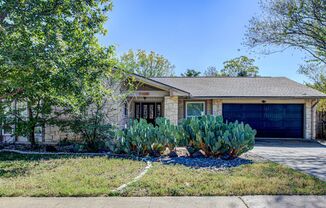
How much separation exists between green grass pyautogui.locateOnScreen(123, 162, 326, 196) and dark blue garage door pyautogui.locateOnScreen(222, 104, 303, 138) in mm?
9419

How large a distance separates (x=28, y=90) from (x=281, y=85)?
16.2 meters

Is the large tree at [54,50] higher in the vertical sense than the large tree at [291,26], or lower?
lower

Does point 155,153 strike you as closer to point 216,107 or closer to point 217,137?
point 217,137

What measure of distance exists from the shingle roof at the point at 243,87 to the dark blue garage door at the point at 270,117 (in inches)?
33.6

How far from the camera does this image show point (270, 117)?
17.5 metres

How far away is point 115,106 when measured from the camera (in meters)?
13.5

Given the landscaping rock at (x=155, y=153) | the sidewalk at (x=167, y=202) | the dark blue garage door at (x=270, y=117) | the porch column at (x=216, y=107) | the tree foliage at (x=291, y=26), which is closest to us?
the sidewalk at (x=167, y=202)

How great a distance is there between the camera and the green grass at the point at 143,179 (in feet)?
19.5

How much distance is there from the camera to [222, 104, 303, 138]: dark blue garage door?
17.4 m

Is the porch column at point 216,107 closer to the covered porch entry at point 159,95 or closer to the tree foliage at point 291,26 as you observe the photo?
the covered porch entry at point 159,95

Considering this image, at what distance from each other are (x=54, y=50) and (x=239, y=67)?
4217 centimetres

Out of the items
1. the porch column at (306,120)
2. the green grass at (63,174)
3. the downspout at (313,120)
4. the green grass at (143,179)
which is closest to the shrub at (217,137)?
the green grass at (143,179)

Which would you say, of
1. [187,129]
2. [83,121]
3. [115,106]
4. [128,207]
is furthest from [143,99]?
[128,207]

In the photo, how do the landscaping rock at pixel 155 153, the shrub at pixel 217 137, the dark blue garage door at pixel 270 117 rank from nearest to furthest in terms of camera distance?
the shrub at pixel 217 137, the landscaping rock at pixel 155 153, the dark blue garage door at pixel 270 117
